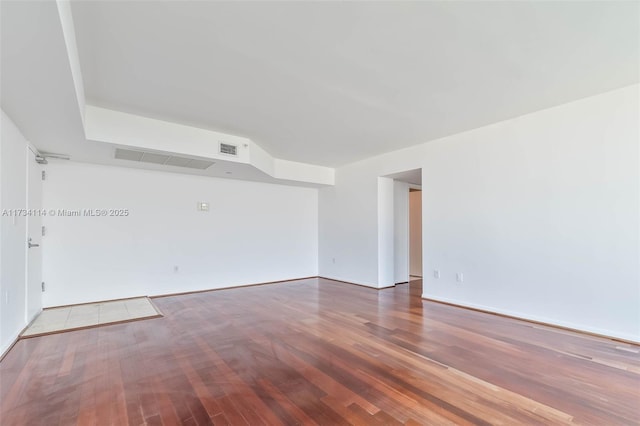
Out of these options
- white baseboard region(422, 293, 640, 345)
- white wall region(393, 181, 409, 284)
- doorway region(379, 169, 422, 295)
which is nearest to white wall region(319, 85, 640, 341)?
white baseboard region(422, 293, 640, 345)

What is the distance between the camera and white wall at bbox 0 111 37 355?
2.53 meters

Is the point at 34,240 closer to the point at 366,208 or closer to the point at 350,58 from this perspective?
the point at 350,58

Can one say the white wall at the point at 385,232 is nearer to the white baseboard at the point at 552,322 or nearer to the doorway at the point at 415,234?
the white baseboard at the point at 552,322

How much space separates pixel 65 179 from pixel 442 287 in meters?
5.75

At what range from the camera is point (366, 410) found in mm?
1741

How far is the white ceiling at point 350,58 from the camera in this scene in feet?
6.16

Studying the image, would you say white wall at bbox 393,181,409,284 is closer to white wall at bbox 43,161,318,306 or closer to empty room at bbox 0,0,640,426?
empty room at bbox 0,0,640,426

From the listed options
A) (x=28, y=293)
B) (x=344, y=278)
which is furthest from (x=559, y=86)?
(x=28, y=293)

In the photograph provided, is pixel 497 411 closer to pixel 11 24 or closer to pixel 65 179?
pixel 11 24

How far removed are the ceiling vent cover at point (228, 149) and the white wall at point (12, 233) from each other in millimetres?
2035

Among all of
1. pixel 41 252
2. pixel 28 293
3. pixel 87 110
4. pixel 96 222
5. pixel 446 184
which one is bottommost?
pixel 28 293

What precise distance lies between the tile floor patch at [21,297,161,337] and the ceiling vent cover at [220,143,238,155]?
2.33 meters

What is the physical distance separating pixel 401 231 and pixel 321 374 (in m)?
4.37

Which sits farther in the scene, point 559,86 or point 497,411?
point 559,86
